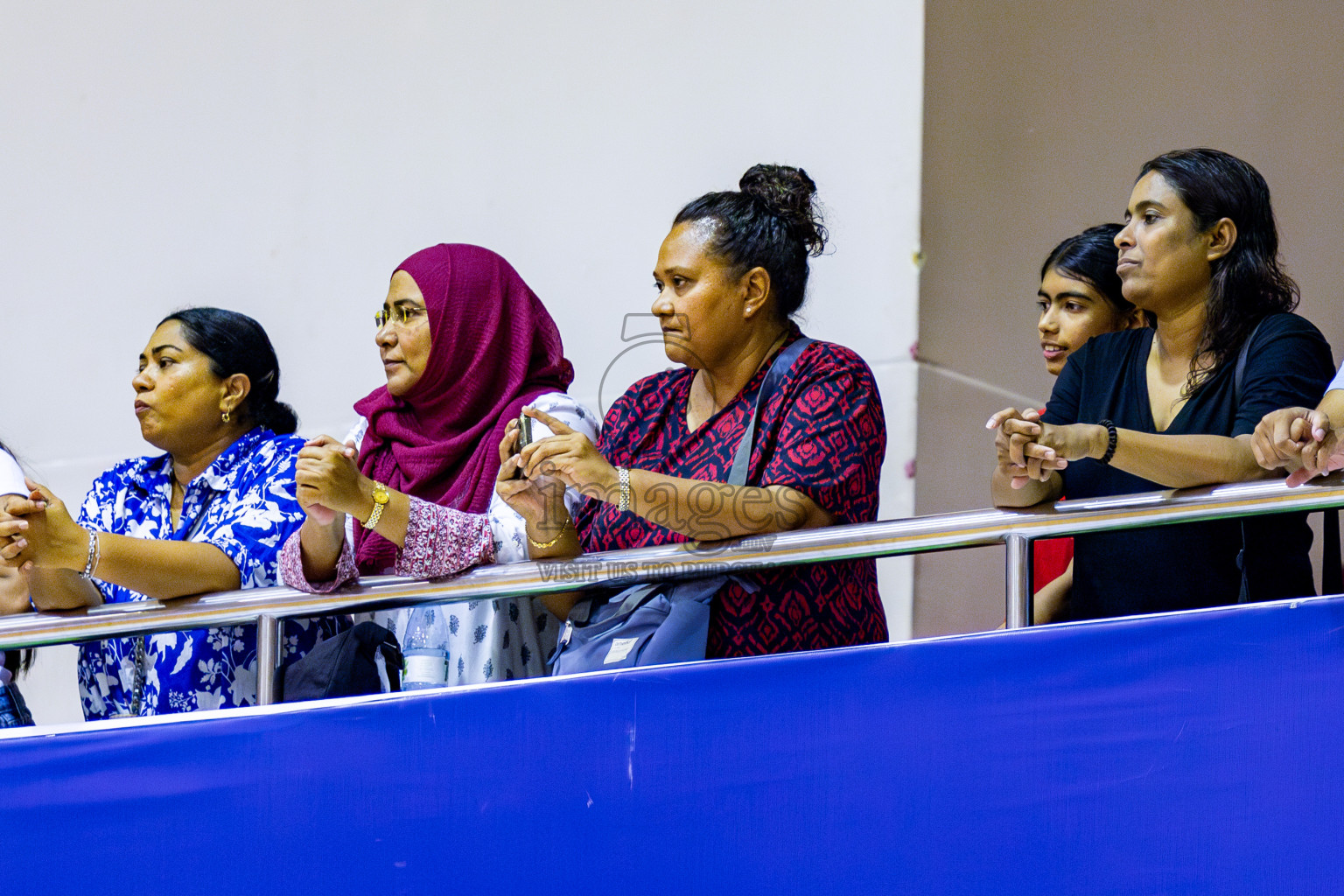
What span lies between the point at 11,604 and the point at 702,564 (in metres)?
1.20

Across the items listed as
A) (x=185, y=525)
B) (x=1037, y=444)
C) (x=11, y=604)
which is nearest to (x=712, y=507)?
(x=1037, y=444)

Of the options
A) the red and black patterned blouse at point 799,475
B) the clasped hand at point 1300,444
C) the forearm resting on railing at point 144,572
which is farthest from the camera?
the forearm resting on railing at point 144,572

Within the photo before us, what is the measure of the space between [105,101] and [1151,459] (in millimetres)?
3486

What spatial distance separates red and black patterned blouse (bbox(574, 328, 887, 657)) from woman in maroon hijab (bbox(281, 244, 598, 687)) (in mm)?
188

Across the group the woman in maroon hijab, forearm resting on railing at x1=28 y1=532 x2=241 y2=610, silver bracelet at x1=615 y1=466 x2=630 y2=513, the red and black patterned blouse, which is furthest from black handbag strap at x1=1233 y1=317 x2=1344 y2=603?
→ forearm resting on railing at x1=28 y1=532 x2=241 y2=610

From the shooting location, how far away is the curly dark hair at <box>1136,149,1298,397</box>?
2064 millimetres

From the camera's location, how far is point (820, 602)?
2.08 metres

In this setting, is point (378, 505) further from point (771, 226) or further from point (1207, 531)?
point (1207, 531)

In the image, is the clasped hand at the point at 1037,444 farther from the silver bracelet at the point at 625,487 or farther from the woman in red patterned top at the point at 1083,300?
the woman in red patterned top at the point at 1083,300

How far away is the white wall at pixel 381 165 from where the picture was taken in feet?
11.3

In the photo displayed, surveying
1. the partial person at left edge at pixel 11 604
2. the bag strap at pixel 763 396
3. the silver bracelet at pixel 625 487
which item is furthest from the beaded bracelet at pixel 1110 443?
the partial person at left edge at pixel 11 604

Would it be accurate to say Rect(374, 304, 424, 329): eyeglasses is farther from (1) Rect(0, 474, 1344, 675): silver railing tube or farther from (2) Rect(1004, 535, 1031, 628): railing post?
(2) Rect(1004, 535, 1031, 628): railing post

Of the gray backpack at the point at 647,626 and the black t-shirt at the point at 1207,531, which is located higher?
the black t-shirt at the point at 1207,531

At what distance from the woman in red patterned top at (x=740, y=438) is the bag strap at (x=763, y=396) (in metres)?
0.01
